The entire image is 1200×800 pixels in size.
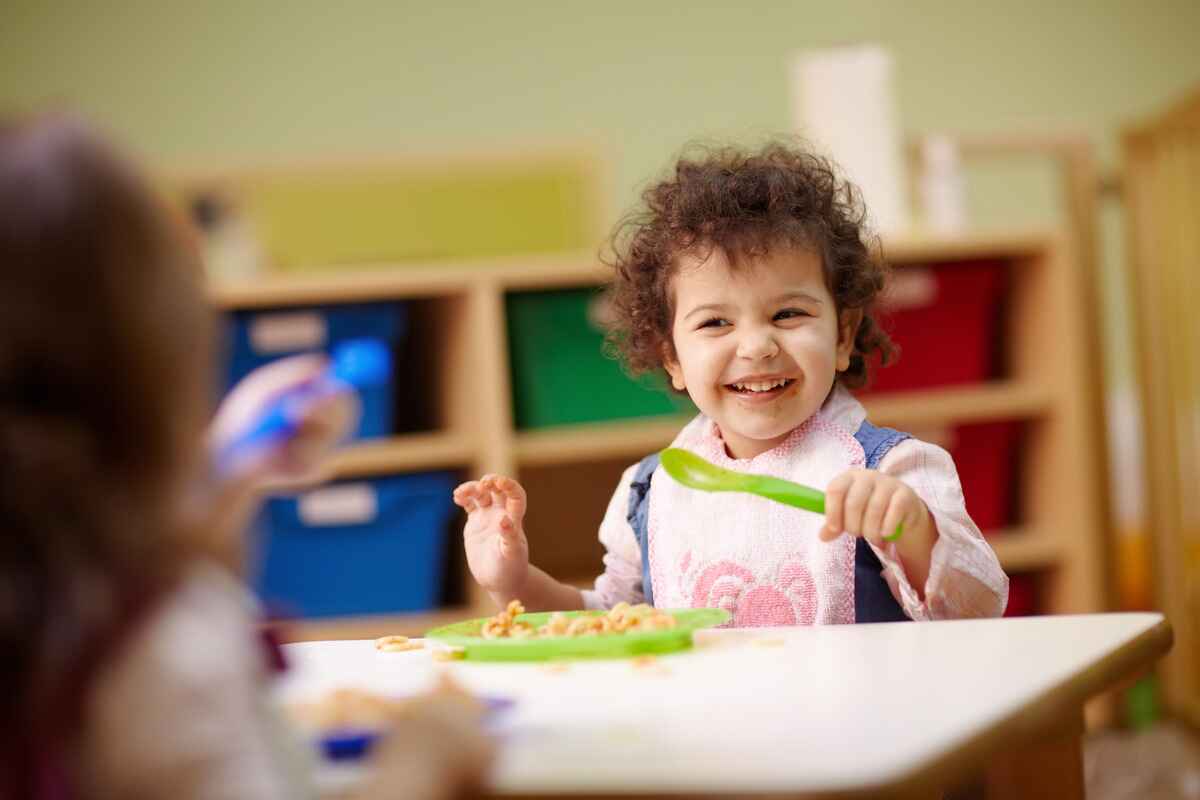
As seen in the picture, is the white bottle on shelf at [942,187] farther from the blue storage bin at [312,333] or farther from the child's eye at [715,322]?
the child's eye at [715,322]

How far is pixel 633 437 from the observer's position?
2.39 m

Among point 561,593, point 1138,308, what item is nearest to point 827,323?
point 561,593

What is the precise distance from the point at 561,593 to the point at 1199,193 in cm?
176

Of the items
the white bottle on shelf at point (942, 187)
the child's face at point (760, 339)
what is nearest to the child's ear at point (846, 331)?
the child's face at point (760, 339)

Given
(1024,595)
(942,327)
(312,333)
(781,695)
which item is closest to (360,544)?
(312,333)

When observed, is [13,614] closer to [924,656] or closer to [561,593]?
[924,656]

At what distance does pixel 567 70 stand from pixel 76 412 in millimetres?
2905

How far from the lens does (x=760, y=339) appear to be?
1119mm

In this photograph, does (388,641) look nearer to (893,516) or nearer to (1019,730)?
(893,516)

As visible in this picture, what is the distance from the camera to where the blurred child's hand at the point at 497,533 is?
3.58 feet

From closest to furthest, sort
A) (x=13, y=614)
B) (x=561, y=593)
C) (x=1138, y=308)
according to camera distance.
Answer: (x=13, y=614), (x=561, y=593), (x=1138, y=308)

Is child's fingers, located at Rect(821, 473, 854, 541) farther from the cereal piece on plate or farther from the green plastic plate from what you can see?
the cereal piece on plate

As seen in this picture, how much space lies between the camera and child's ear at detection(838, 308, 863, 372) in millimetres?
1187

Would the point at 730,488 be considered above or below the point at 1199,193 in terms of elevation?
below
